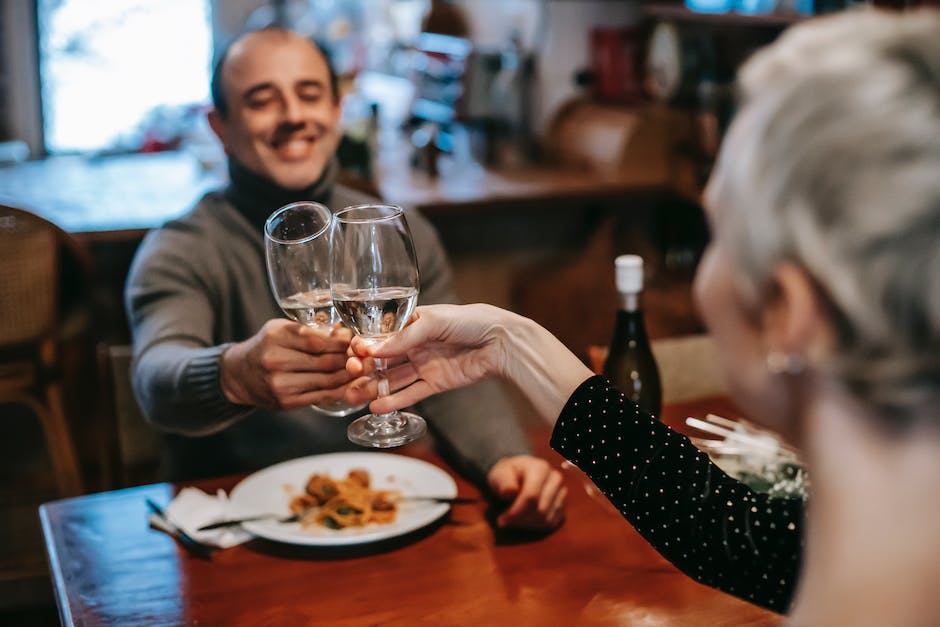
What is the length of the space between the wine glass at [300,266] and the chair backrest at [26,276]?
1473 millimetres

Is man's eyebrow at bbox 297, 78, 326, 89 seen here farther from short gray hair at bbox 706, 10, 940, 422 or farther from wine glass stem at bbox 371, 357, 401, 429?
short gray hair at bbox 706, 10, 940, 422

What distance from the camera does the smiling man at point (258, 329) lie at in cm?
134

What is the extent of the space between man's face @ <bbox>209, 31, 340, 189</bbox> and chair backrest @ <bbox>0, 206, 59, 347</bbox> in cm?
82

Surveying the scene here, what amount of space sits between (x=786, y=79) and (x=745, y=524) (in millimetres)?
585

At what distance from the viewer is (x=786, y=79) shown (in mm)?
667

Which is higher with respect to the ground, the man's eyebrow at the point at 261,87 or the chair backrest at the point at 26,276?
the man's eyebrow at the point at 261,87

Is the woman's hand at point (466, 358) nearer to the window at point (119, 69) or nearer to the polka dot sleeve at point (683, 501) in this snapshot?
the polka dot sleeve at point (683, 501)

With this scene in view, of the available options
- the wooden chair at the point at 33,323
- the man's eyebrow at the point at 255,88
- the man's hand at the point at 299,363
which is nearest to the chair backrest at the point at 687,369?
the man's hand at the point at 299,363

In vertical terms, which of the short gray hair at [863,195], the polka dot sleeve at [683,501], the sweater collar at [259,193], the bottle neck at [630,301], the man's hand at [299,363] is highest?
the short gray hair at [863,195]

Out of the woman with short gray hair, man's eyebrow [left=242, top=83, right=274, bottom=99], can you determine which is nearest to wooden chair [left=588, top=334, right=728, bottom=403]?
man's eyebrow [left=242, top=83, right=274, bottom=99]

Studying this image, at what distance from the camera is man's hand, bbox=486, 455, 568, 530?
134 cm

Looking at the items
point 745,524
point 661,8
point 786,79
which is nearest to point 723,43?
point 661,8

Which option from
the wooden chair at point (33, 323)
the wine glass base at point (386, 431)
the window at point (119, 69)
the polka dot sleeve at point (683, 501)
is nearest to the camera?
the polka dot sleeve at point (683, 501)

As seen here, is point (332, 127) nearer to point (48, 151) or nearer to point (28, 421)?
point (28, 421)
